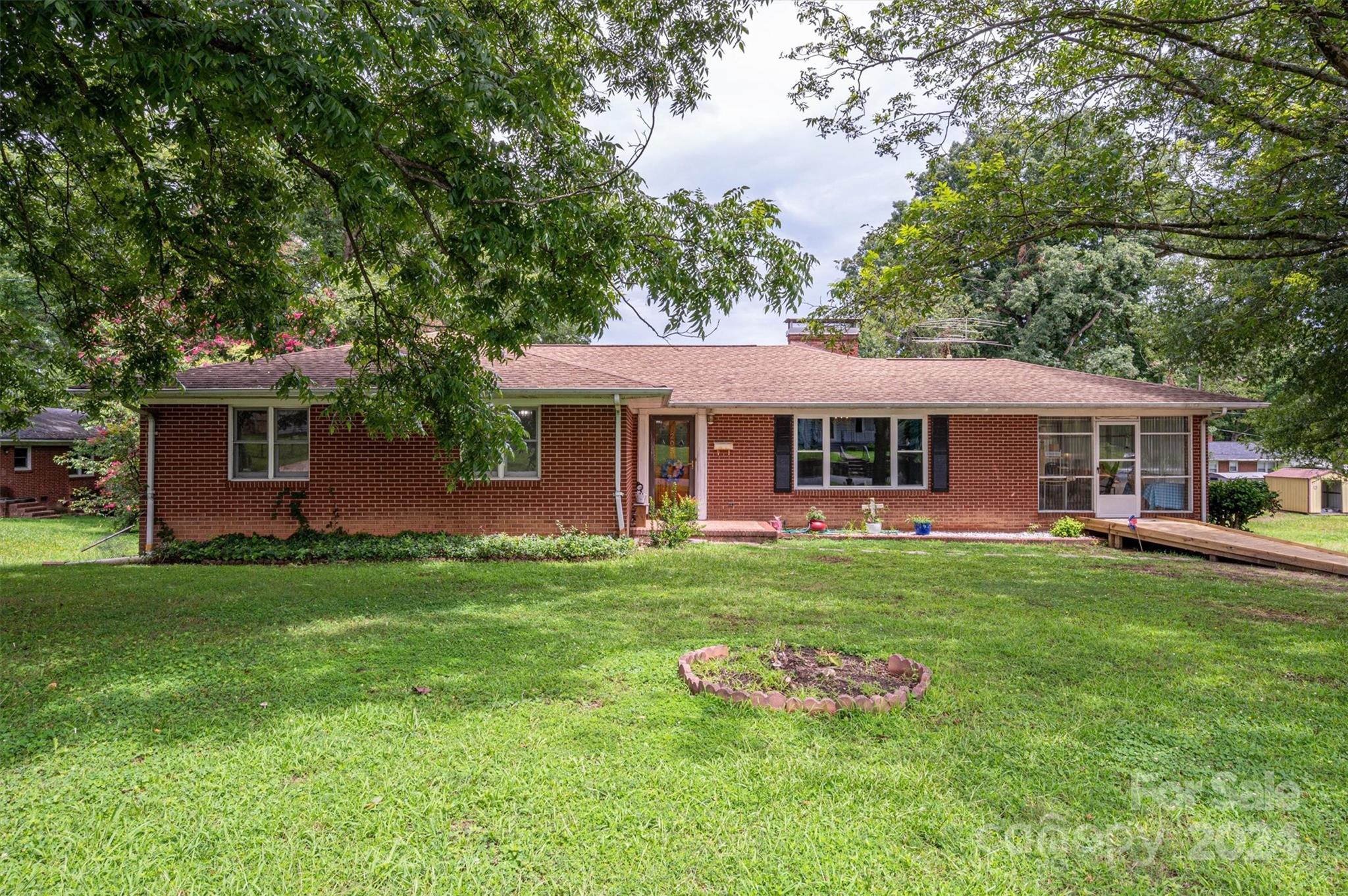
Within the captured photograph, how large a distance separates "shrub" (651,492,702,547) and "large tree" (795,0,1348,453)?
5.10m

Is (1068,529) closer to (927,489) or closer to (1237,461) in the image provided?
(927,489)

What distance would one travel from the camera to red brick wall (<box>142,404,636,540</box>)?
11203mm

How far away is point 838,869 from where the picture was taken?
2.57 m

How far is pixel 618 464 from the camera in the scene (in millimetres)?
11406

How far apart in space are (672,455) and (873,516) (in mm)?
4380

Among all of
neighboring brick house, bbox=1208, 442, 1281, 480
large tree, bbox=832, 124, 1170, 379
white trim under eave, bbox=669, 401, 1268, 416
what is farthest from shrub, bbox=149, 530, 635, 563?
neighboring brick house, bbox=1208, 442, 1281, 480

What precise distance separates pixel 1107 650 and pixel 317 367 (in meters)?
11.9

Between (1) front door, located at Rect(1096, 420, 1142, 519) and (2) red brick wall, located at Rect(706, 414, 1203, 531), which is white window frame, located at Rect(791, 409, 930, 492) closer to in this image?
(2) red brick wall, located at Rect(706, 414, 1203, 531)

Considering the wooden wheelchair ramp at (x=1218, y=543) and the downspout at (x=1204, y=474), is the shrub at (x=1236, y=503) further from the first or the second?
the wooden wheelchair ramp at (x=1218, y=543)

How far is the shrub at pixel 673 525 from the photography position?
37.6ft

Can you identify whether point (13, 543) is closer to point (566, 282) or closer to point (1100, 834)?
point (566, 282)

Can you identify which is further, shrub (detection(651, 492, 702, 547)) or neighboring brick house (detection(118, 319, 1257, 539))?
shrub (detection(651, 492, 702, 547))

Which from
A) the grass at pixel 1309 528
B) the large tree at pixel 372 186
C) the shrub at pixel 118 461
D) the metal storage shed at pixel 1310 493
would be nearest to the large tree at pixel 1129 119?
the large tree at pixel 372 186

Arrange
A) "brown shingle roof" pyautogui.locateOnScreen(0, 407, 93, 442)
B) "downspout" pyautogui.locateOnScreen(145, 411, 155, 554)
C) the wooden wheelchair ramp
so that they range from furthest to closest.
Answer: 1. "brown shingle roof" pyautogui.locateOnScreen(0, 407, 93, 442)
2. "downspout" pyautogui.locateOnScreen(145, 411, 155, 554)
3. the wooden wheelchair ramp
